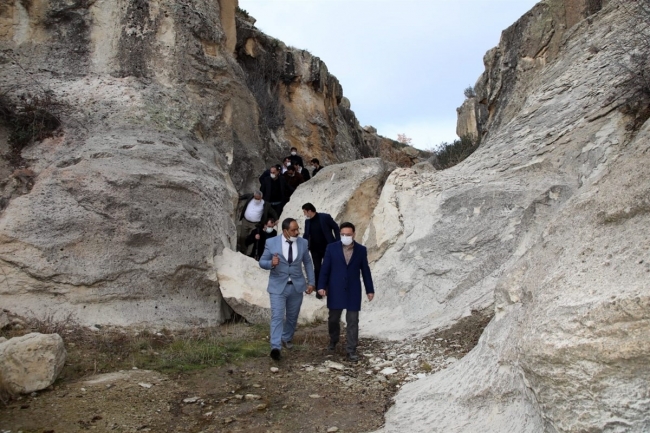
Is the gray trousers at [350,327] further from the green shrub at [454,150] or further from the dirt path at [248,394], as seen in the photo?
the green shrub at [454,150]

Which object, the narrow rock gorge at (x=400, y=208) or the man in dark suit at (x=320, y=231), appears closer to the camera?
the narrow rock gorge at (x=400, y=208)

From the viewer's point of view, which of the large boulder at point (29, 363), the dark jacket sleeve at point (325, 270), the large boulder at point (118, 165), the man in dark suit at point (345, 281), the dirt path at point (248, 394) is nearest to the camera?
the dirt path at point (248, 394)

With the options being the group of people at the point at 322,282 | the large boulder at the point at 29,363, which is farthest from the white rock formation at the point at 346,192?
the large boulder at the point at 29,363

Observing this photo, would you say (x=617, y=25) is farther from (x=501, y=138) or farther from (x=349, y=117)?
(x=349, y=117)

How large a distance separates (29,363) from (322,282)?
2.61 meters

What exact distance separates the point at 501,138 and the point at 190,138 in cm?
441

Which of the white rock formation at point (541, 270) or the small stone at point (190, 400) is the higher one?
the white rock formation at point (541, 270)

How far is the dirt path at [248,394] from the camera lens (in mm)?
4426

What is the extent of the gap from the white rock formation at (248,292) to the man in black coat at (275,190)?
3.18 meters

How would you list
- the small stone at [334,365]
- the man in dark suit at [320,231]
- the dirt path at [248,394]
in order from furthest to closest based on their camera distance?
the man in dark suit at [320,231], the small stone at [334,365], the dirt path at [248,394]

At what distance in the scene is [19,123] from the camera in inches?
321

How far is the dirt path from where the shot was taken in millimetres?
4426

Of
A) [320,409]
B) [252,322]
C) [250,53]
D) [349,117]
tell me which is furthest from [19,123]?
[349,117]

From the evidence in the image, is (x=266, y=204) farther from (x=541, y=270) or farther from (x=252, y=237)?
Answer: (x=541, y=270)
